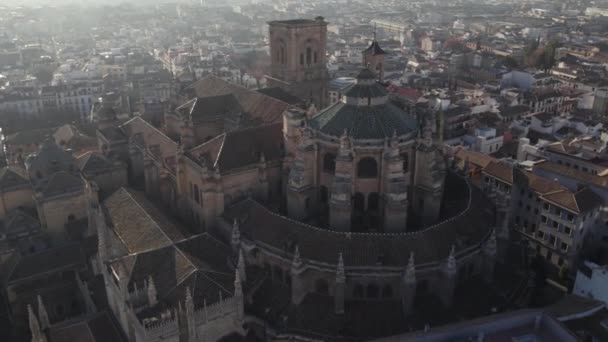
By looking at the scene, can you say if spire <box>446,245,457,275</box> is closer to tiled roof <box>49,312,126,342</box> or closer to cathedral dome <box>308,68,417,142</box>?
cathedral dome <box>308,68,417,142</box>

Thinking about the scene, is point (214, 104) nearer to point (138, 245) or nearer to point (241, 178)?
point (241, 178)

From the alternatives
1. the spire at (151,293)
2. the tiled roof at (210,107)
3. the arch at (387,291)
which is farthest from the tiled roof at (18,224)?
the arch at (387,291)

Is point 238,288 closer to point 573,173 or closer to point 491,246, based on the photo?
point 491,246

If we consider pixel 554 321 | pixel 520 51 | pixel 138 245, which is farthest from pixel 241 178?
pixel 520 51

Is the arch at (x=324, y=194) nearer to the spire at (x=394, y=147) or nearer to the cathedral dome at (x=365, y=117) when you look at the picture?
the cathedral dome at (x=365, y=117)

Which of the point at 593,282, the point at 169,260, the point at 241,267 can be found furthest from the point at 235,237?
the point at 593,282
